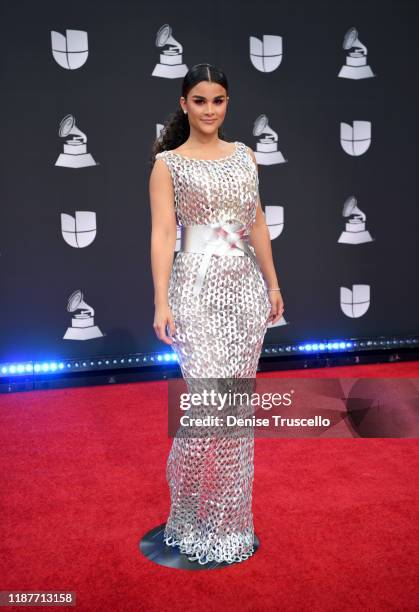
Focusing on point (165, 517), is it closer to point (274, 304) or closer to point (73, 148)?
point (274, 304)

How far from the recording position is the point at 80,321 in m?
5.26

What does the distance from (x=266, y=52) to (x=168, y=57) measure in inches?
27.4

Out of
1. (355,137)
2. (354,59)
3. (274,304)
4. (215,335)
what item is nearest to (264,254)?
(274,304)

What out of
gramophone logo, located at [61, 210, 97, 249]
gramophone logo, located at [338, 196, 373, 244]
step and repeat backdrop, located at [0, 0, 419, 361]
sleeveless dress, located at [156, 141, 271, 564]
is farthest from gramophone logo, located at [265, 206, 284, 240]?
sleeveless dress, located at [156, 141, 271, 564]

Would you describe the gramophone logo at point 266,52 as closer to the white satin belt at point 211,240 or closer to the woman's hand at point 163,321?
the white satin belt at point 211,240

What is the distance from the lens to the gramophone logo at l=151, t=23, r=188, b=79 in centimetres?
516

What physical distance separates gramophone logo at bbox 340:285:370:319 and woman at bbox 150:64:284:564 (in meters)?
3.03

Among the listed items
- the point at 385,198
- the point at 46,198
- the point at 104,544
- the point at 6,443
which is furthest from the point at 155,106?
the point at 104,544

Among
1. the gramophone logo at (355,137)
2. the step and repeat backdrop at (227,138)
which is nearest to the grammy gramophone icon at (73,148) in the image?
the step and repeat backdrop at (227,138)

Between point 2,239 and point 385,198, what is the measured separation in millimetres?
2767

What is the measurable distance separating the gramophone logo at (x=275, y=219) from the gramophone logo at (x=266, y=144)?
0.32 metres

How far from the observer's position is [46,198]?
16.7 feet

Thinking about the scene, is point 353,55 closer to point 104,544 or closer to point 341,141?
point 341,141

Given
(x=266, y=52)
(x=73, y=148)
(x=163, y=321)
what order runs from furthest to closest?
(x=266, y=52) < (x=73, y=148) < (x=163, y=321)
